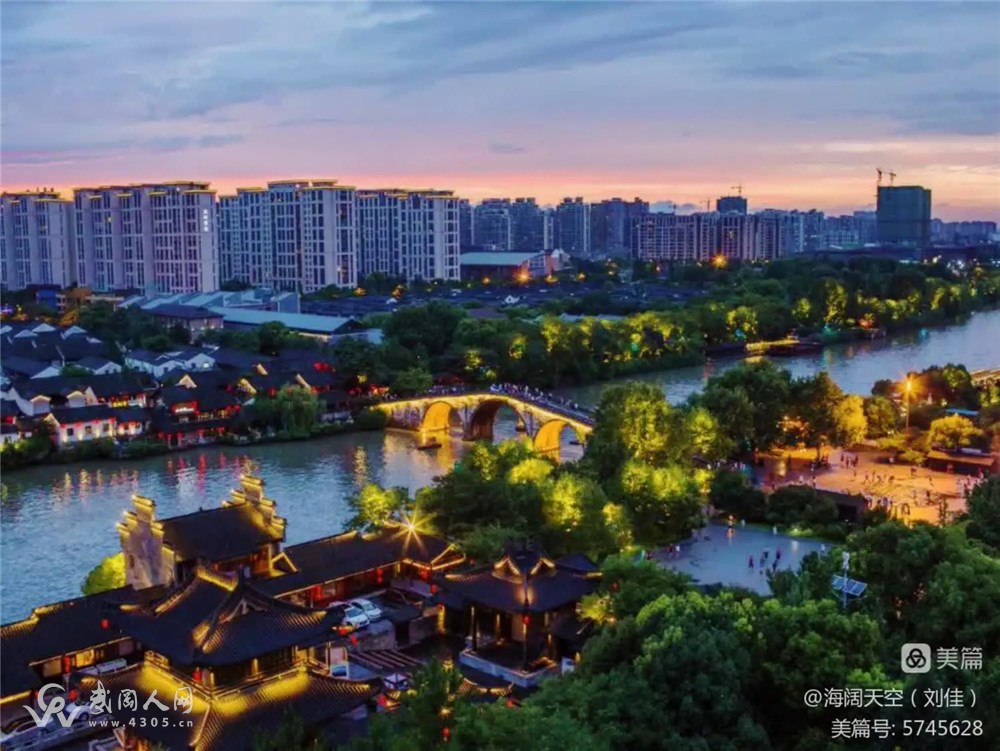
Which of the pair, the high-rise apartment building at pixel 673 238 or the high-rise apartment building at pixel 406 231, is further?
the high-rise apartment building at pixel 673 238

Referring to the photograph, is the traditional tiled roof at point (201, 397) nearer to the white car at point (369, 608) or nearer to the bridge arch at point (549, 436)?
the bridge arch at point (549, 436)

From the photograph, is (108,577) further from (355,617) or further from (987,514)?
(987,514)

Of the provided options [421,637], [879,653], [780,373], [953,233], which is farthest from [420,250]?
[953,233]

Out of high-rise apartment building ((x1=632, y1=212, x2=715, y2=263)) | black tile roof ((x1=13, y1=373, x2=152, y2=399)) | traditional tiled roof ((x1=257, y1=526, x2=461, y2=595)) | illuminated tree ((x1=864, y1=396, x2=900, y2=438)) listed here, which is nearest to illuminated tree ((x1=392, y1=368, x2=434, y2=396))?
black tile roof ((x1=13, y1=373, x2=152, y2=399))

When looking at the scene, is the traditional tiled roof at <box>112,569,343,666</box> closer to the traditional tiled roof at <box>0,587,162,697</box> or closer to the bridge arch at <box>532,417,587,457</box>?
the traditional tiled roof at <box>0,587,162,697</box>

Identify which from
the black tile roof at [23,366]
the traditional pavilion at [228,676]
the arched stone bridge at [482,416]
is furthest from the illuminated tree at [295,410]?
the traditional pavilion at [228,676]

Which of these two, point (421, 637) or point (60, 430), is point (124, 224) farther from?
point (421, 637)
